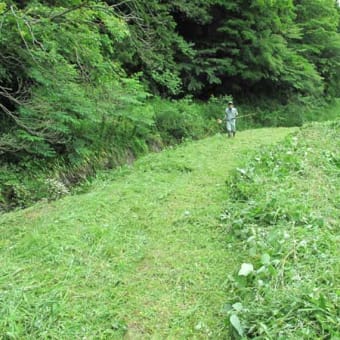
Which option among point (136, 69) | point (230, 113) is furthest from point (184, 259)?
point (136, 69)

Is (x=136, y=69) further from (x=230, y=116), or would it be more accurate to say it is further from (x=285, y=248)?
(x=285, y=248)

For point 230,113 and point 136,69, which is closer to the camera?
point 230,113

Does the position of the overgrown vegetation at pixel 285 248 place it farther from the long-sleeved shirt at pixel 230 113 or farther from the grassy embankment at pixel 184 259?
the long-sleeved shirt at pixel 230 113

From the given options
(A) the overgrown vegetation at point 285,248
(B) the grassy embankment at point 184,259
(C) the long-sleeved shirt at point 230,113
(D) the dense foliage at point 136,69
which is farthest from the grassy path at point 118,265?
(C) the long-sleeved shirt at point 230,113

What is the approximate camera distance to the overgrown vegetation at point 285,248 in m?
2.18

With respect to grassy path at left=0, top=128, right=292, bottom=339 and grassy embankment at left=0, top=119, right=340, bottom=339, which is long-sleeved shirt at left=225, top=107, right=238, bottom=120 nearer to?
grassy embankment at left=0, top=119, right=340, bottom=339

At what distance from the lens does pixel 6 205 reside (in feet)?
18.4

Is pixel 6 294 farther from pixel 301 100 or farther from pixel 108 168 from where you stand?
pixel 301 100

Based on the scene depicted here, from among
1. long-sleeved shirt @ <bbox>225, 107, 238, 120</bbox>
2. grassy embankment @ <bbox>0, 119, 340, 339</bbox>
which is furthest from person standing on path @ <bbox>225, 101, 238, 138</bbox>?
grassy embankment @ <bbox>0, 119, 340, 339</bbox>

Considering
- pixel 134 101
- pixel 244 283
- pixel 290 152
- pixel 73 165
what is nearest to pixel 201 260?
pixel 244 283

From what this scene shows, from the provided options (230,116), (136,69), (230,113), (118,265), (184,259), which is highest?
(118,265)

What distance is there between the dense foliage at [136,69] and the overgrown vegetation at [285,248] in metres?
2.94

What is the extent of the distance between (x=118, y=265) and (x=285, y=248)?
145 centimetres

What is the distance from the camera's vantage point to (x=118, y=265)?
11.1ft
